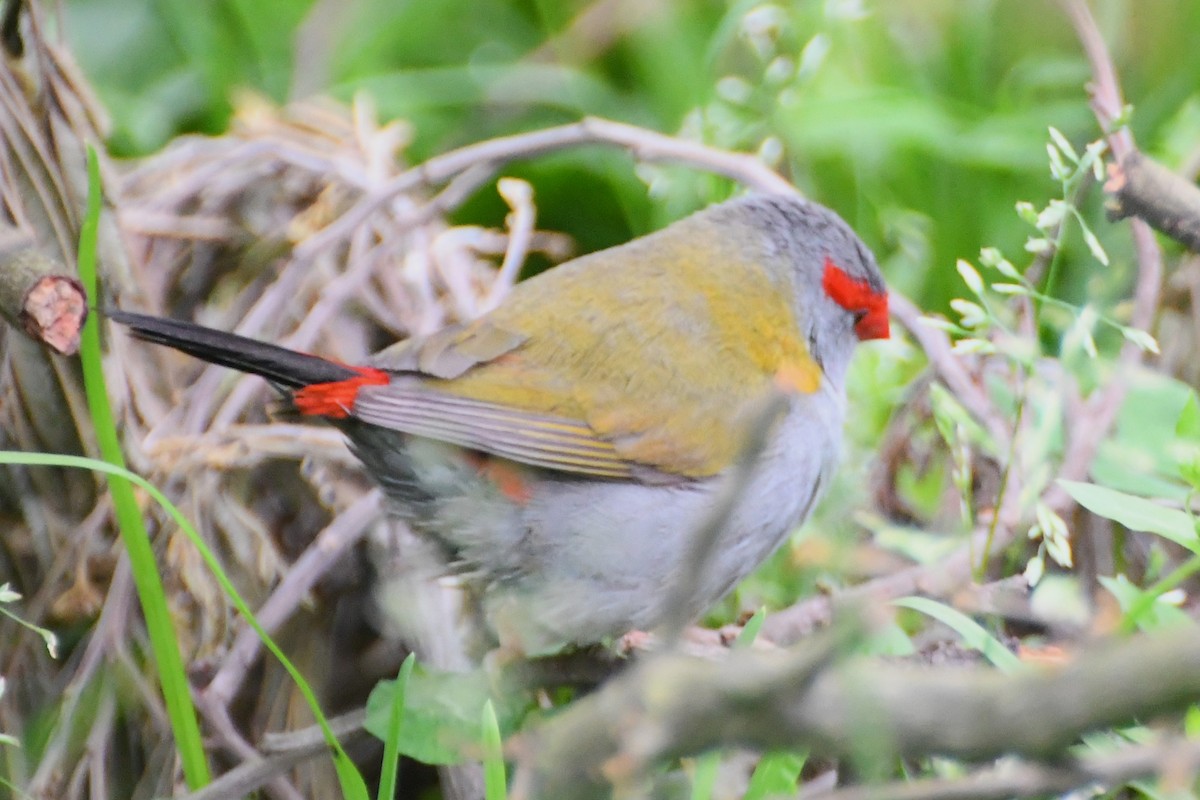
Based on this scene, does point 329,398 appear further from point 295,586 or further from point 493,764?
point 493,764

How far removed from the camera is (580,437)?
2.52m

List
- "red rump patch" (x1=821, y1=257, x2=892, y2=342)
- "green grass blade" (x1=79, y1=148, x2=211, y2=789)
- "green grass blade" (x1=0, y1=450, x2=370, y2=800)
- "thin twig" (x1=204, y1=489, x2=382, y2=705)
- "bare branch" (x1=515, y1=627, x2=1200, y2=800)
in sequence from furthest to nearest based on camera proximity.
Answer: "red rump patch" (x1=821, y1=257, x2=892, y2=342) → "thin twig" (x1=204, y1=489, x2=382, y2=705) → "green grass blade" (x1=79, y1=148, x2=211, y2=789) → "green grass blade" (x1=0, y1=450, x2=370, y2=800) → "bare branch" (x1=515, y1=627, x2=1200, y2=800)

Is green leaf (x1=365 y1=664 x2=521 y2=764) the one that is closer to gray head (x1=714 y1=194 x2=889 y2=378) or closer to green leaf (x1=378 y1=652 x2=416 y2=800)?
green leaf (x1=378 y1=652 x2=416 y2=800)

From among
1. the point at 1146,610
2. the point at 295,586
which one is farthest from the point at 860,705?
the point at 295,586

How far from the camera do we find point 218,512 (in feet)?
8.38

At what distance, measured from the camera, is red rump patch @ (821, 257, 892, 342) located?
117 inches

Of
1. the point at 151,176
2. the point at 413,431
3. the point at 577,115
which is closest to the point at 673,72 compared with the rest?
the point at 577,115

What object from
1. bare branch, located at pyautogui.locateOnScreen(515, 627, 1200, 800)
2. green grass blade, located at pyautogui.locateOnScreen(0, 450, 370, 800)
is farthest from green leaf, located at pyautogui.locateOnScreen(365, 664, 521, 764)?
bare branch, located at pyautogui.locateOnScreen(515, 627, 1200, 800)

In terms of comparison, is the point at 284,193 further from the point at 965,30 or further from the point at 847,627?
the point at 847,627

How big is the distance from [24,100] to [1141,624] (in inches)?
77.7

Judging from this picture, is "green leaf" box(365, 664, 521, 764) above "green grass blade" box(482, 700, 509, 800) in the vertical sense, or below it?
below

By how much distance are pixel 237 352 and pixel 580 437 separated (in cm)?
67

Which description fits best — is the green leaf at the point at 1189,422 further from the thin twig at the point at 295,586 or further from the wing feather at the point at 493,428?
the thin twig at the point at 295,586

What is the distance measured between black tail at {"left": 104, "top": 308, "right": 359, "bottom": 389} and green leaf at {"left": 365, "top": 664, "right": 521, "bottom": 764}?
524 mm
